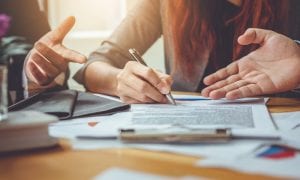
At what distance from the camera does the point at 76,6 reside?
2758 millimetres

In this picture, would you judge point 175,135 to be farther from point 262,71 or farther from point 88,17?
point 88,17

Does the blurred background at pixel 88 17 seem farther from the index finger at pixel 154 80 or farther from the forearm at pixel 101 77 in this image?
the index finger at pixel 154 80

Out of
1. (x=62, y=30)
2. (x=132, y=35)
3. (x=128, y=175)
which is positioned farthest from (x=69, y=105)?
(x=132, y=35)

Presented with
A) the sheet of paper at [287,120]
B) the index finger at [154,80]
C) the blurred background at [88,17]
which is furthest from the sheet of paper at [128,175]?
the blurred background at [88,17]

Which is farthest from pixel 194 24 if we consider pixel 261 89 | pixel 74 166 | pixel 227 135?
pixel 74 166

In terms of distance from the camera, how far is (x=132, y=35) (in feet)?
4.81

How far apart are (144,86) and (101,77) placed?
0.88 feet

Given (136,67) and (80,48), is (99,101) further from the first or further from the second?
(80,48)

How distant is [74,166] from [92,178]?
0.18ft

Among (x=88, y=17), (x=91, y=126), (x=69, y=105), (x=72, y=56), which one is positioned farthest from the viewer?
(x=88, y=17)

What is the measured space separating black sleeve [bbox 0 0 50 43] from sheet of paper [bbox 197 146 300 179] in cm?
122

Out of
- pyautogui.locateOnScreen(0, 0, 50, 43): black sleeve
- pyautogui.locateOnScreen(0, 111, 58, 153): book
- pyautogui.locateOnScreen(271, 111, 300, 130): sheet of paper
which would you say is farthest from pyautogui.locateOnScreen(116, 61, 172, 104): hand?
pyautogui.locateOnScreen(0, 0, 50, 43): black sleeve

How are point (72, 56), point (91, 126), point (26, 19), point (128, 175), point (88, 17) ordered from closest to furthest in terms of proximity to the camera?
point (128, 175), point (91, 126), point (72, 56), point (26, 19), point (88, 17)

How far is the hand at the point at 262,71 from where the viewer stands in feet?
3.36
